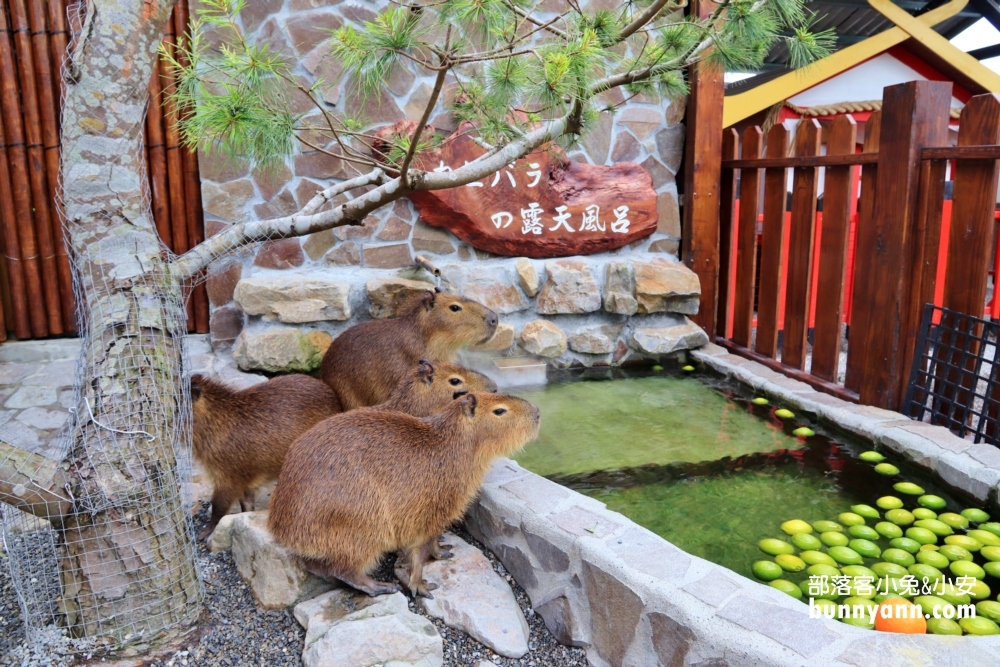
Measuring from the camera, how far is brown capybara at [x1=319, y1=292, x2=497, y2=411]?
3830 millimetres

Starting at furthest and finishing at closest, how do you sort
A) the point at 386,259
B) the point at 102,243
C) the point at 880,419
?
the point at 386,259 → the point at 880,419 → the point at 102,243

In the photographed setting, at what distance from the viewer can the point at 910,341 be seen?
398 centimetres

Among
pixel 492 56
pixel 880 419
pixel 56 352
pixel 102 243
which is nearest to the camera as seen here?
pixel 102 243

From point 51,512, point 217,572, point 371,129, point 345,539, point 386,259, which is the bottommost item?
point 217,572

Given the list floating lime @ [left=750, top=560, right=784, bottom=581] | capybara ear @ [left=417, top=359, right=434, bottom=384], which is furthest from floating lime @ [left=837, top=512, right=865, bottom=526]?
capybara ear @ [left=417, top=359, right=434, bottom=384]

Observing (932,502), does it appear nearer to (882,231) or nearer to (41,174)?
(882,231)

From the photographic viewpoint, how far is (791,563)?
2.68 m

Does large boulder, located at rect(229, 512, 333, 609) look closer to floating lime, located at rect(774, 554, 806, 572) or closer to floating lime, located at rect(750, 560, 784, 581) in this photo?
floating lime, located at rect(750, 560, 784, 581)

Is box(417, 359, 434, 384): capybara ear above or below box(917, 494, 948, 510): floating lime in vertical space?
above

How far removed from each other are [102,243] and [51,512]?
0.84 metres

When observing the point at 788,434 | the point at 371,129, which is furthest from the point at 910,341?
the point at 371,129

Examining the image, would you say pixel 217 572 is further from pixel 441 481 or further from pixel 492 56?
pixel 492 56

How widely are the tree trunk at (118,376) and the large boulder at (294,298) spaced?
7.07 ft

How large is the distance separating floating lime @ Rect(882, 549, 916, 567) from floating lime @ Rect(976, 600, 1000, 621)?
0.86 ft
